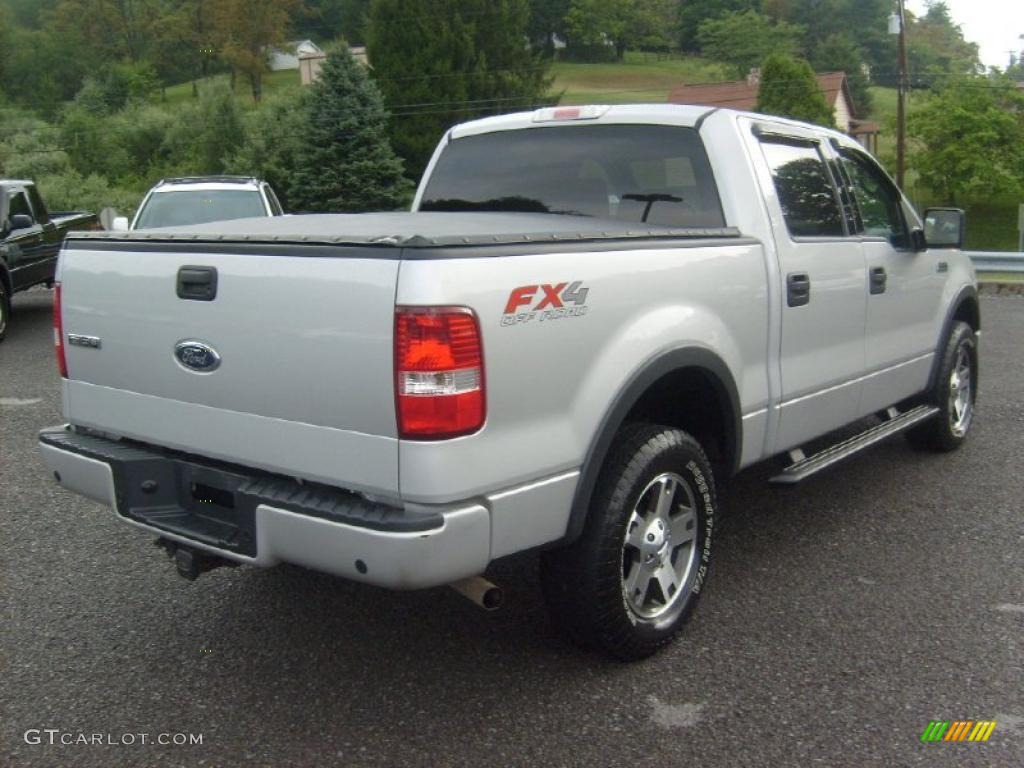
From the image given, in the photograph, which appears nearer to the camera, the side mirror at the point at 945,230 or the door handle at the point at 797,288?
the door handle at the point at 797,288

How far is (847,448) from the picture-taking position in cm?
482

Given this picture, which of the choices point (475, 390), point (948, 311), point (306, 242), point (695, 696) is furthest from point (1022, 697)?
point (948, 311)

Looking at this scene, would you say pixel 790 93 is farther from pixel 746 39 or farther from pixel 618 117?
pixel 618 117

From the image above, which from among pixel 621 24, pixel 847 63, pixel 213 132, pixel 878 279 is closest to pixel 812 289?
pixel 878 279

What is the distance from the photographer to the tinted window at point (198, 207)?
11.8 metres

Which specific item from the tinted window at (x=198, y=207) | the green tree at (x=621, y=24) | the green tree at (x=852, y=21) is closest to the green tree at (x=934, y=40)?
the green tree at (x=852, y=21)

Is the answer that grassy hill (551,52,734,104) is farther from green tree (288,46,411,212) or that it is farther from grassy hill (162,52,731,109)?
green tree (288,46,411,212)

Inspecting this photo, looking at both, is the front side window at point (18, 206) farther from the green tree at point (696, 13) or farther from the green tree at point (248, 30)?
the green tree at point (696, 13)

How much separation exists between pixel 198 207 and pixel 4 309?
2423 millimetres

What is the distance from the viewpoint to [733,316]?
152 inches

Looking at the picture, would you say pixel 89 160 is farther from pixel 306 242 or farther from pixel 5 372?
pixel 306 242

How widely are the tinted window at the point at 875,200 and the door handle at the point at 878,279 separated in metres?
0.19

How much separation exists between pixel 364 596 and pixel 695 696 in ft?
4.85
